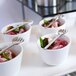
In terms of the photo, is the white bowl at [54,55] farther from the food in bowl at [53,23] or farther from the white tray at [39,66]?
the food in bowl at [53,23]

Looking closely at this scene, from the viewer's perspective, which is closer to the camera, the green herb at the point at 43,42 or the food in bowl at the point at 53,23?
the green herb at the point at 43,42

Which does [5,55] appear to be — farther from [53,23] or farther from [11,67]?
[53,23]

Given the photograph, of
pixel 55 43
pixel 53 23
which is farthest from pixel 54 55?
pixel 53 23

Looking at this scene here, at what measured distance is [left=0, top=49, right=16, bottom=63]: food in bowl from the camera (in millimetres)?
502

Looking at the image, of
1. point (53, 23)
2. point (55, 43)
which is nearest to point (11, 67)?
point (55, 43)

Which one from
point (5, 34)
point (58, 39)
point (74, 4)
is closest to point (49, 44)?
point (58, 39)

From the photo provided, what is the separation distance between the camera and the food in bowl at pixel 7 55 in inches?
19.8

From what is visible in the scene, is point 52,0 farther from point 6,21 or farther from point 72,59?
point 6,21

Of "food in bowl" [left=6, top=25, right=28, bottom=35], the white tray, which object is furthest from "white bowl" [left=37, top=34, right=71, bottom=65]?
"food in bowl" [left=6, top=25, right=28, bottom=35]

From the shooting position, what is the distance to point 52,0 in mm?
907

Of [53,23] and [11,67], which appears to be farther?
[53,23]

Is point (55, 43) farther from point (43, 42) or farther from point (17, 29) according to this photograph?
point (17, 29)

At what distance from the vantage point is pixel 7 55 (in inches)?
20.7

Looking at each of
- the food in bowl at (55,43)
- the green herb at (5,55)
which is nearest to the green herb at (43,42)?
the food in bowl at (55,43)
